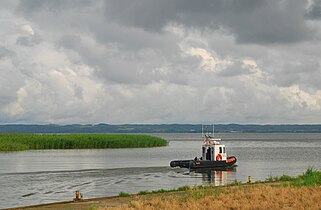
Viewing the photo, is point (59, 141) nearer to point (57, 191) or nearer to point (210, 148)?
point (210, 148)

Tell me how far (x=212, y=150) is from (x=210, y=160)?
1.40m

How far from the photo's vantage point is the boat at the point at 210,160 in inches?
2174

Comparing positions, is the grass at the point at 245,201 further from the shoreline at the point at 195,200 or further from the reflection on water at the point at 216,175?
the reflection on water at the point at 216,175

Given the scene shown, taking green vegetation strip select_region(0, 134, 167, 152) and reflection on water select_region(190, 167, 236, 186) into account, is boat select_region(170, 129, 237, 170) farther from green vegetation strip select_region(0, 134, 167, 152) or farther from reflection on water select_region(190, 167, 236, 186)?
green vegetation strip select_region(0, 134, 167, 152)

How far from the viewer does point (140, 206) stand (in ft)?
74.0

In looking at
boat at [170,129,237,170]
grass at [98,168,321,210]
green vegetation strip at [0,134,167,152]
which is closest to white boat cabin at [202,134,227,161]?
boat at [170,129,237,170]

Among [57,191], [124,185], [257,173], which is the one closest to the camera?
[57,191]

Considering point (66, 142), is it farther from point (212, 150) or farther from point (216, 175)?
point (216, 175)

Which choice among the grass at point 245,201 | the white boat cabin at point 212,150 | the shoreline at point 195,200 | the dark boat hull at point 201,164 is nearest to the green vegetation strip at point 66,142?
the dark boat hull at point 201,164

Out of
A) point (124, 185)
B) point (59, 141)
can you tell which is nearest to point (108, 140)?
point (59, 141)

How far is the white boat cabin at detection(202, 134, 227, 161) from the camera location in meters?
57.1

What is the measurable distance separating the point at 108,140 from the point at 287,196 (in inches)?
3412

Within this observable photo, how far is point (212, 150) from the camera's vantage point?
57.7 m

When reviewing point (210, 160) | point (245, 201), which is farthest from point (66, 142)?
point (245, 201)
